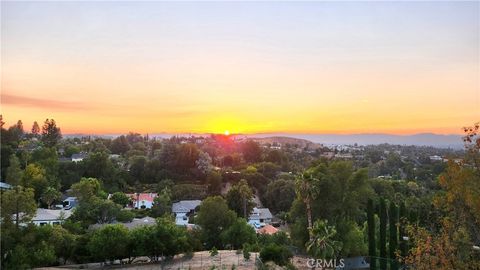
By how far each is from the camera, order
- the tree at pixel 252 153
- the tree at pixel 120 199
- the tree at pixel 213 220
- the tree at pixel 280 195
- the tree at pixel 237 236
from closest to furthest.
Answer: the tree at pixel 237 236, the tree at pixel 213 220, the tree at pixel 120 199, the tree at pixel 280 195, the tree at pixel 252 153

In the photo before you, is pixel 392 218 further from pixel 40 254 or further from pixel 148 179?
pixel 148 179

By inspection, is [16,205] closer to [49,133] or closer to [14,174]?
[14,174]

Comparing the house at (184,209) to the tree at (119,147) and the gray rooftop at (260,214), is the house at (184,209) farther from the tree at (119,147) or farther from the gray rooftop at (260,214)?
the tree at (119,147)

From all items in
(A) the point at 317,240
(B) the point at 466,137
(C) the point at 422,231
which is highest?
(B) the point at 466,137

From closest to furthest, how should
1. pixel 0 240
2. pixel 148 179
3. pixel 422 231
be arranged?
1. pixel 422 231
2. pixel 0 240
3. pixel 148 179

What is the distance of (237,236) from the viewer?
1639 inches

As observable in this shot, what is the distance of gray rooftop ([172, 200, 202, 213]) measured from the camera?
63531 mm

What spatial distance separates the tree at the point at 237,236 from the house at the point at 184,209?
64.0 ft

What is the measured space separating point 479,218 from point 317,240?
18865 millimetres

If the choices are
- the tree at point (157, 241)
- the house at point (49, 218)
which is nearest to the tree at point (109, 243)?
the tree at point (157, 241)

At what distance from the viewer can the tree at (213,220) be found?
141 feet

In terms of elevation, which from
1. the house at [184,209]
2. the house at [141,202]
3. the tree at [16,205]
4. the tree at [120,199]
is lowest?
the house at [184,209]

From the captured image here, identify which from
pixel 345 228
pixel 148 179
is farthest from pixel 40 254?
pixel 148 179

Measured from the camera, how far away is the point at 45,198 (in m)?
55.6
